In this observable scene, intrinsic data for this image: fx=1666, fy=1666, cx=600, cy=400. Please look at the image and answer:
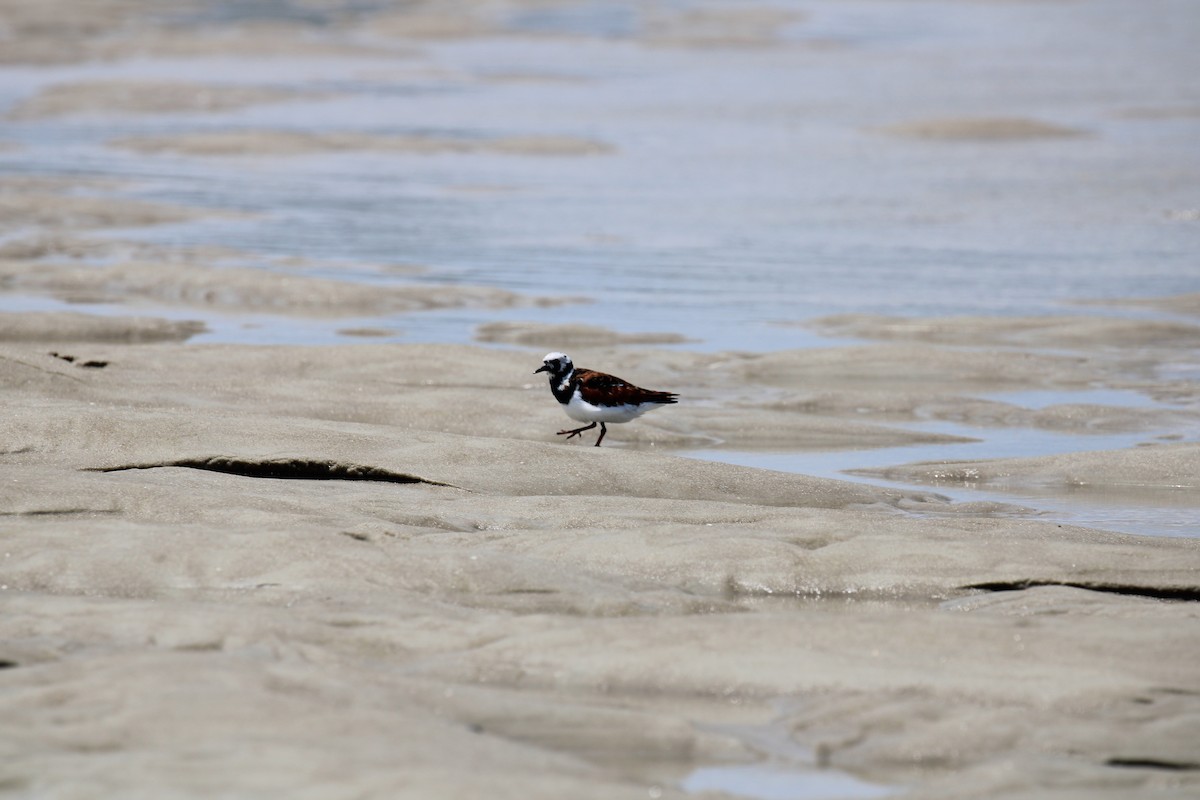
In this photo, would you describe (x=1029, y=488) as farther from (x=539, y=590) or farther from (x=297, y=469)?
(x=297, y=469)

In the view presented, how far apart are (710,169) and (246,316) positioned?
38.6 feet

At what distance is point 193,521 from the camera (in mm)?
7344

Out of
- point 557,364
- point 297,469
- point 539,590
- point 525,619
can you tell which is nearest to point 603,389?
point 557,364

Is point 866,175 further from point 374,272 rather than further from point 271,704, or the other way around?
point 271,704

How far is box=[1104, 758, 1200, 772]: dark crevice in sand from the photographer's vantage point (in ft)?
17.1

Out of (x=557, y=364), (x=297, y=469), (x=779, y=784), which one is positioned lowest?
(x=779, y=784)

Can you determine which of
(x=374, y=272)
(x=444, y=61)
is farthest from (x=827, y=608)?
(x=444, y=61)

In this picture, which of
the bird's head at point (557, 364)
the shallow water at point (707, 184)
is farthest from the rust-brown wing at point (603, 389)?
the shallow water at point (707, 184)

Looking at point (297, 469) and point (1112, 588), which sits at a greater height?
A: point (297, 469)

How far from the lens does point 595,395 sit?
32.2ft

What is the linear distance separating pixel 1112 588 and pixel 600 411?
3605 mm

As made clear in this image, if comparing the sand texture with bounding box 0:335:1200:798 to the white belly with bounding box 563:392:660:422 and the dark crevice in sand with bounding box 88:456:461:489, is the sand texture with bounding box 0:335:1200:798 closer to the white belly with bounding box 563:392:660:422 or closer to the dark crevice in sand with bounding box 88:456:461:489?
the dark crevice in sand with bounding box 88:456:461:489

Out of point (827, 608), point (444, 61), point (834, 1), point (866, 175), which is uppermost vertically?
point (834, 1)

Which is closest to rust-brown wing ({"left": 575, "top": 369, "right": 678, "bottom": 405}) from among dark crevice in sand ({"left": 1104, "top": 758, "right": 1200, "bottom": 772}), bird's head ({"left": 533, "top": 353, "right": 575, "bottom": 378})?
bird's head ({"left": 533, "top": 353, "right": 575, "bottom": 378})
